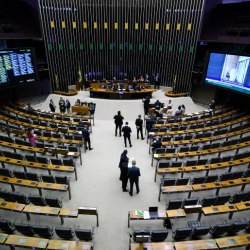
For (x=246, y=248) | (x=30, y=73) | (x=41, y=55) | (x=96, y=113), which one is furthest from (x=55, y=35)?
(x=246, y=248)

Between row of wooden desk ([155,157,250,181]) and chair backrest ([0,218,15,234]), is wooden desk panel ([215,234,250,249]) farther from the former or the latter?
chair backrest ([0,218,15,234])

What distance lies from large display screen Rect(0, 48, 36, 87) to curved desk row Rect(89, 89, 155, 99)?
4710mm

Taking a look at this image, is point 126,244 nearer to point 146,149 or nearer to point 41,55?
point 146,149

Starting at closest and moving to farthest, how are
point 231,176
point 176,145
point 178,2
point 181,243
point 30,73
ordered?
point 181,243
point 231,176
point 176,145
point 30,73
point 178,2

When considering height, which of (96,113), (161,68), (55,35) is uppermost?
(55,35)

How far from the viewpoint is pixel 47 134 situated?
432 inches

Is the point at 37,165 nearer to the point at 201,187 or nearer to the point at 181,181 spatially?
the point at 181,181

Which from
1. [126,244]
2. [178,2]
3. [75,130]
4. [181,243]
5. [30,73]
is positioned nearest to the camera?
[181,243]

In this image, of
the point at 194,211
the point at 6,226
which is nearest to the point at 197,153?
the point at 194,211

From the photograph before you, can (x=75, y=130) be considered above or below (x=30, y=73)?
below

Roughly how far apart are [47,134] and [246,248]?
9021 mm

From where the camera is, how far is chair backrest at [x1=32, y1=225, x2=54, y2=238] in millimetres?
5805

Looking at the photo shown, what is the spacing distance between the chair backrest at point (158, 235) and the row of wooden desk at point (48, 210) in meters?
1.66

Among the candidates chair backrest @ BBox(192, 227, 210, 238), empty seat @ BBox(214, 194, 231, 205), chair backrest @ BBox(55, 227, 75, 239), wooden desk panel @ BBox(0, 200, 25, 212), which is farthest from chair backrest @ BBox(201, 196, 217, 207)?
wooden desk panel @ BBox(0, 200, 25, 212)
